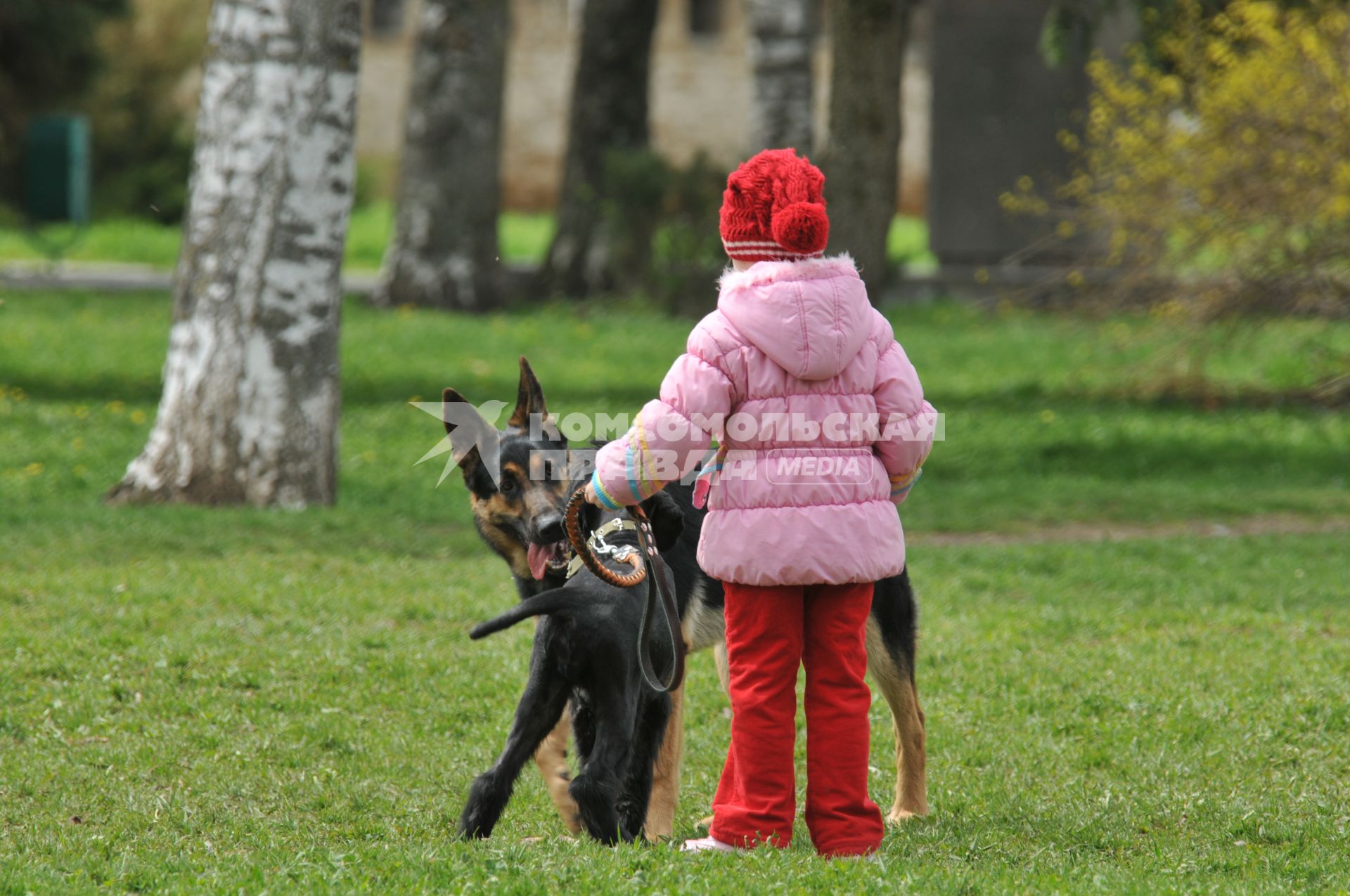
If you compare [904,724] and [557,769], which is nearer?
[557,769]

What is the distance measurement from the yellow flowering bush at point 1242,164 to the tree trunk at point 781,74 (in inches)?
198

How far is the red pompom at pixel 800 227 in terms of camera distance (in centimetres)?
407

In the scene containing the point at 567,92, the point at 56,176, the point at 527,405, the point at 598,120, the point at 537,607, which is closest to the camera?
the point at 537,607

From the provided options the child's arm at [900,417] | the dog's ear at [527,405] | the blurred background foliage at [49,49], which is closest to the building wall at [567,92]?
the blurred background foliage at [49,49]

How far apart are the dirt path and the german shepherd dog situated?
4.69 meters

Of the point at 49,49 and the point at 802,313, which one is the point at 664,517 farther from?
the point at 49,49

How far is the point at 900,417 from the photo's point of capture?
13.8 ft

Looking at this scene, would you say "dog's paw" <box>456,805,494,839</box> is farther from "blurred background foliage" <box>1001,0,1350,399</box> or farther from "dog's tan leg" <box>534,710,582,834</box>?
"blurred background foliage" <box>1001,0,1350,399</box>

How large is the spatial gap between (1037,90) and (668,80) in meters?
17.5

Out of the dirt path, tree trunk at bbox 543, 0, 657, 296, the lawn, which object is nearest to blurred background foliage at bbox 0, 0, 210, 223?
tree trunk at bbox 543, 0, 657, 296

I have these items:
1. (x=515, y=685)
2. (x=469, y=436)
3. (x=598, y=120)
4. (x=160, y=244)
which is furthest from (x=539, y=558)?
(x=160, y=244)

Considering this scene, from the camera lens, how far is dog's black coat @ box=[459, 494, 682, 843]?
422cm

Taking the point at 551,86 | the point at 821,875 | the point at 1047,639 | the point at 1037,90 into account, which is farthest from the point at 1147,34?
the point at 551,86

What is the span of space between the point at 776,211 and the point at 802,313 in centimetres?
29
